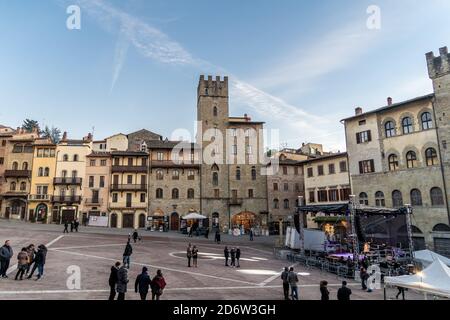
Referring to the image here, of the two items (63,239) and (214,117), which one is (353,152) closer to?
(214,117)

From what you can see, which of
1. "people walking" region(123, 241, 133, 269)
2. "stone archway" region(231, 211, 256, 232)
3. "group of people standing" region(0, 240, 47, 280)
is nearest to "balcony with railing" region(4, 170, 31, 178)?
"stone archway" region(231, 211, 256, 232)

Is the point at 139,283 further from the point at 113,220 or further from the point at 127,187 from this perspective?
the point at 113,220

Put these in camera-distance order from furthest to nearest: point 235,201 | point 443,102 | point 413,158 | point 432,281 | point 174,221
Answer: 1. point 235,201
2. point 174,221
3. point 413,158
4. point 443,102
5. point 432,281

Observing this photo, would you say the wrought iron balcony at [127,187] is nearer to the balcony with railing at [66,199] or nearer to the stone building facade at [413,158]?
the balcony with railing at [66,199]

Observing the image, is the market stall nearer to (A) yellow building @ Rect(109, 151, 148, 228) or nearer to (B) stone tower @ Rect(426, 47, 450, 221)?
(B) stone tower @ Rect(426, 47, 450, 221)

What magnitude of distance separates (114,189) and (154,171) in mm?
6156

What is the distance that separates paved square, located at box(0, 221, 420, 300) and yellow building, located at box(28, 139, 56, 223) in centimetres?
1835

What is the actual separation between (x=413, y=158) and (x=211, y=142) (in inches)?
1083

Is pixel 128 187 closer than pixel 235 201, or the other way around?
pixel 128 187

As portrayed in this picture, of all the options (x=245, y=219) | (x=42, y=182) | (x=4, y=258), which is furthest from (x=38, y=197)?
(x=4, y=258)

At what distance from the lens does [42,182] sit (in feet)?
148

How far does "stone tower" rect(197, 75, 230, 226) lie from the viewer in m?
47.4

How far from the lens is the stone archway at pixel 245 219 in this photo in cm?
4773
